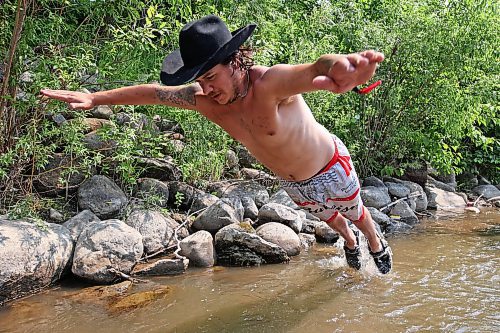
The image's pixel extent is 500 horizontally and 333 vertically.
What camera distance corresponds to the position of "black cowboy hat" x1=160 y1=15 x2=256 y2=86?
2197 millimetres

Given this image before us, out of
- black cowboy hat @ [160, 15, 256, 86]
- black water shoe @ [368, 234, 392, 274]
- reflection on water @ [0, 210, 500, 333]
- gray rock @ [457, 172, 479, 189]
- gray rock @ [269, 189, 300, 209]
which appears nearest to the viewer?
black cowboy hat @ [160, 15, 256, 86]

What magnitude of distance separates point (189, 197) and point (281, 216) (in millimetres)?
1004

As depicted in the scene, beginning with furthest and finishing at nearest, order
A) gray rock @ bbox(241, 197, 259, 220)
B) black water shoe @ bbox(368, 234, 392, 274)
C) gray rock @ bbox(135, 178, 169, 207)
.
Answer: gray rock @ bbox(241, 197, 259, 220) < gray rock @ bbox(135, 178, 169, 207) < black water shoe @ bbox(368, 234, 392, 274)

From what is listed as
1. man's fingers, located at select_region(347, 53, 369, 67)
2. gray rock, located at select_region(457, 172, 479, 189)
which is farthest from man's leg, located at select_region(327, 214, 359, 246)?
gray rock, located at select_region(457, 172, 479, 189)

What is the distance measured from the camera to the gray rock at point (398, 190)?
23.6 feet

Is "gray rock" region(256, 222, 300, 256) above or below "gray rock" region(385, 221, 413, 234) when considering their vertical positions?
above

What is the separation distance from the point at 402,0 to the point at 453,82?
1.41 m

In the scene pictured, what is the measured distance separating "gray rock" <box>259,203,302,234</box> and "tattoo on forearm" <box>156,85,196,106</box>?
2.35 metres

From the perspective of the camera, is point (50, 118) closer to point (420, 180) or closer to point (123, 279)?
point (123, 279)

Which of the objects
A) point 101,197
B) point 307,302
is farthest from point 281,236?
point 101,197

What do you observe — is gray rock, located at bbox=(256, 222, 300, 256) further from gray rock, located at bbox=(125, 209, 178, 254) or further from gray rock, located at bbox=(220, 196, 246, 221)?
→ gray rock, located at bbox=(125, 209, 178, 254)

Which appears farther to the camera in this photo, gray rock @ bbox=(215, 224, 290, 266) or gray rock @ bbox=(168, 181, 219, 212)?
gray rock @ bbox=(168, 181, 219, 212)

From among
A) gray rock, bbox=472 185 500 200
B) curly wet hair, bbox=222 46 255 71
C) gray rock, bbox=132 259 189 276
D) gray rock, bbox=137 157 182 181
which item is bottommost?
gray rock, bbox=472 185 500 200

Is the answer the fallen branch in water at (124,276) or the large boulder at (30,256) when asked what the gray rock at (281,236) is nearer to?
the fallen branch in water at (124,276)
